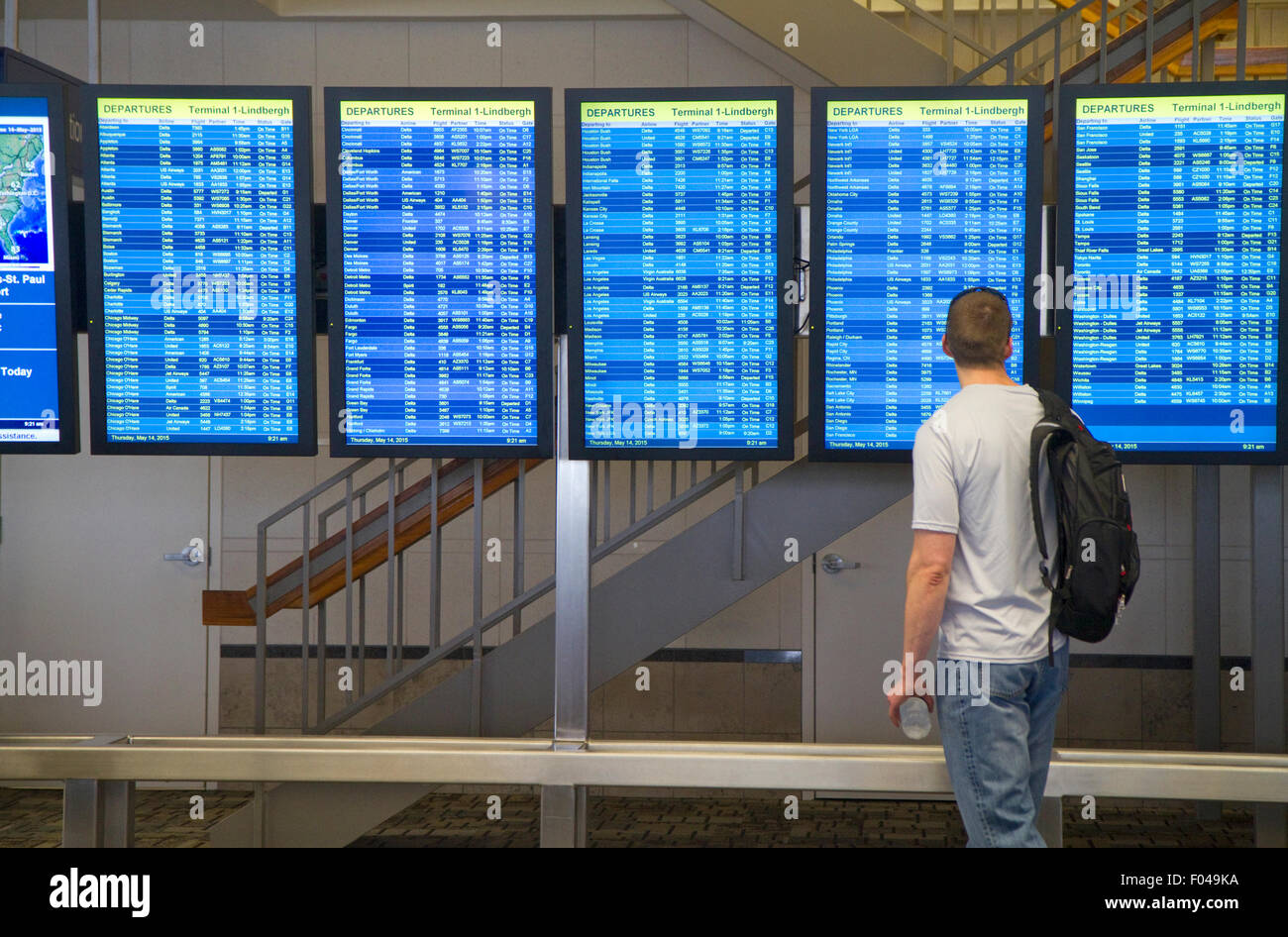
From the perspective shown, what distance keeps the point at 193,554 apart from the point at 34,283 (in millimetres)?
2526

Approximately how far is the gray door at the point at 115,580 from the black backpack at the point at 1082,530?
4.61 m

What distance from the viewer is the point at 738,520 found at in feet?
12.9

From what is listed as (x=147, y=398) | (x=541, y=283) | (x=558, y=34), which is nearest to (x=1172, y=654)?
(x=541, y=283)

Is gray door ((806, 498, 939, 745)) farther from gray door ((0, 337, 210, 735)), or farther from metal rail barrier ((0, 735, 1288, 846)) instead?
gray door ((0, 337, 210, 735))

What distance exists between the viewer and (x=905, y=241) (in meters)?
3.60

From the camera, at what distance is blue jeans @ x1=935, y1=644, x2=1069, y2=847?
105 inches

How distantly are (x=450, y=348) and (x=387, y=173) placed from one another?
1.93 feet

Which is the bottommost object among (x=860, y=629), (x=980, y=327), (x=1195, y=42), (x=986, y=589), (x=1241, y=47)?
(x=860, y=629)

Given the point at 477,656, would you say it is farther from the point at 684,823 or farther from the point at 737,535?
the point at 684,823

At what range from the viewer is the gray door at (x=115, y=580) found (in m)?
6.02

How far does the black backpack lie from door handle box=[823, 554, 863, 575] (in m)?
3.11

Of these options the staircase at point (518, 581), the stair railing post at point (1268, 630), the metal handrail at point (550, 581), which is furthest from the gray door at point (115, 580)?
Answer: the stair railing post at point (1268, 630)

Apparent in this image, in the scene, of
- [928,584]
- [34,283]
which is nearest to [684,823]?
[928,584]
